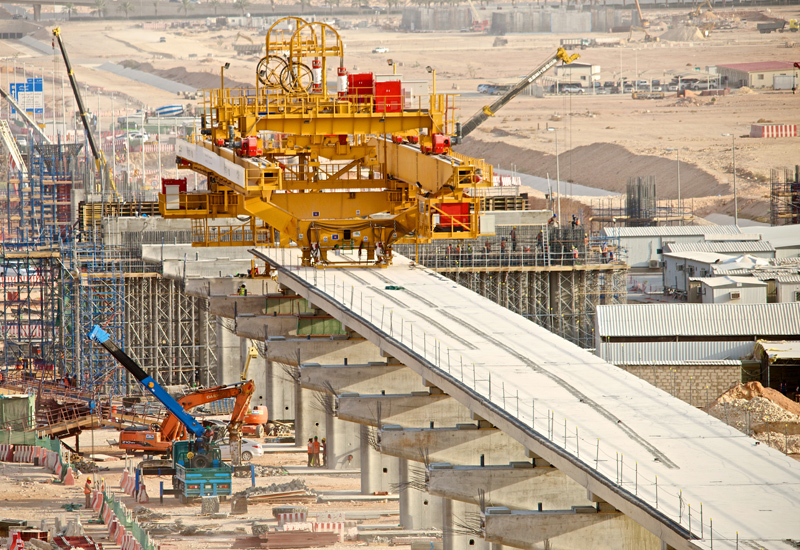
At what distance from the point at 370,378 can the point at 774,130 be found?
11724 cm

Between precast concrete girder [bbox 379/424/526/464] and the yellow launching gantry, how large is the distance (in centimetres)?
1104

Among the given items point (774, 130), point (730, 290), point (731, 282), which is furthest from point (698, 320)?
point (774, 130)

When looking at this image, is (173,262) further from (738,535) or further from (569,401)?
(738,535)

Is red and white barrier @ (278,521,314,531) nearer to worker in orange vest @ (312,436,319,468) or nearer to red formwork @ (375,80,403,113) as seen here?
worker in orange vest @ (312,436,319,468)

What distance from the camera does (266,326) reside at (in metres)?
54.8

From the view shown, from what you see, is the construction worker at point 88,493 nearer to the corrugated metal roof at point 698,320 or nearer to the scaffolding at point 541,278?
the corrugated metal roof at point 698,320

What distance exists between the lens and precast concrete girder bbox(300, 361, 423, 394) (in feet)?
145

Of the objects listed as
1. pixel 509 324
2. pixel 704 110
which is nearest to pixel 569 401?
pixel 509 324

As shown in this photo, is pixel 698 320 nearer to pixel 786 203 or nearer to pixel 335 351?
pixel 335 351

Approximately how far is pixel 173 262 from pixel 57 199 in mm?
32172

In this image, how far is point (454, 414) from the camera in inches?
1564

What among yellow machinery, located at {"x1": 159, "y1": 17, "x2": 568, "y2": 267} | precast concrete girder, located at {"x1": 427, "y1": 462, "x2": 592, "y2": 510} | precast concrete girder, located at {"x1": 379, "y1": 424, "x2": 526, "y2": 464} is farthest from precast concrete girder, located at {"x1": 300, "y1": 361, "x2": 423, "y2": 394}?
precast concrete girder, located at {"x1": 427, "y1": 462, "x2": 592, "y2": 510}

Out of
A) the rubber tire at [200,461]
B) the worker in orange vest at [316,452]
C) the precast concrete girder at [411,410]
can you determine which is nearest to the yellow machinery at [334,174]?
the worker in orange vest at [316,452]

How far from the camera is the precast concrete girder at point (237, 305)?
57.4 metres
